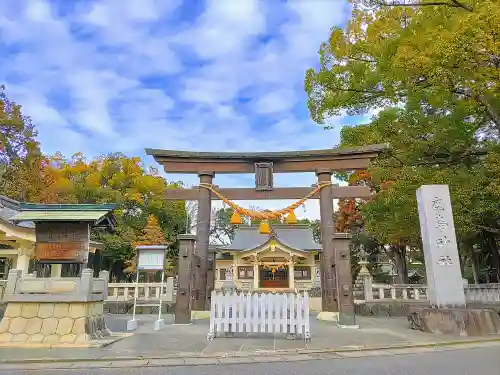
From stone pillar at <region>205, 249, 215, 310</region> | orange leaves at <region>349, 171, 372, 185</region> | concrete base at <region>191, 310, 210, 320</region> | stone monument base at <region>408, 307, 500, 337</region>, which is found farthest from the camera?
orange leaves at <region>349, 171, 372, 185</region>

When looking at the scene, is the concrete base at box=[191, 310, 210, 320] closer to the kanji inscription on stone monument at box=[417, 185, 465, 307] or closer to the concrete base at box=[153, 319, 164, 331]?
the concrete base at box=[153, 319, 164, 331]

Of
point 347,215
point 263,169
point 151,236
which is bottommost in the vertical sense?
point 151,236

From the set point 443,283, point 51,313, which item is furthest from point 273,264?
point 51,313

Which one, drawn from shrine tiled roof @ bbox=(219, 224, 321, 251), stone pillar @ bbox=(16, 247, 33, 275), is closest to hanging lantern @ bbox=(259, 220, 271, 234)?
stone pillar @ bbox=(16, 247, 33, 275)

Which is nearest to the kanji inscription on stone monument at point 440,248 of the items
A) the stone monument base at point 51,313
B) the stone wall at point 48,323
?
the stone monument base at point 51,313

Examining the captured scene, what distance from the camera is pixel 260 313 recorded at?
7.38 metres

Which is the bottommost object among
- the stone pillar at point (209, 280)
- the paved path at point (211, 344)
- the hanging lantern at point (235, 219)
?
the paved path at point (211, 344)

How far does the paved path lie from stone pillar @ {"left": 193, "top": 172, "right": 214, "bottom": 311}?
2.18 metres

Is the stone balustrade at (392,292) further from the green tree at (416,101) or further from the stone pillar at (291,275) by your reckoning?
the stone pillar at (291,275)

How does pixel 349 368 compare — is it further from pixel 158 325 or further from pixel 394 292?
pixel 394 292

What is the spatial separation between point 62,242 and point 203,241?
4184 mm

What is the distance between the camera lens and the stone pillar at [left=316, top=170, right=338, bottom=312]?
10398mm

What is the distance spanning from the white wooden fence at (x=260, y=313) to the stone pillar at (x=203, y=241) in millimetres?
3272

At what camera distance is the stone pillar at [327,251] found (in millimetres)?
10398
